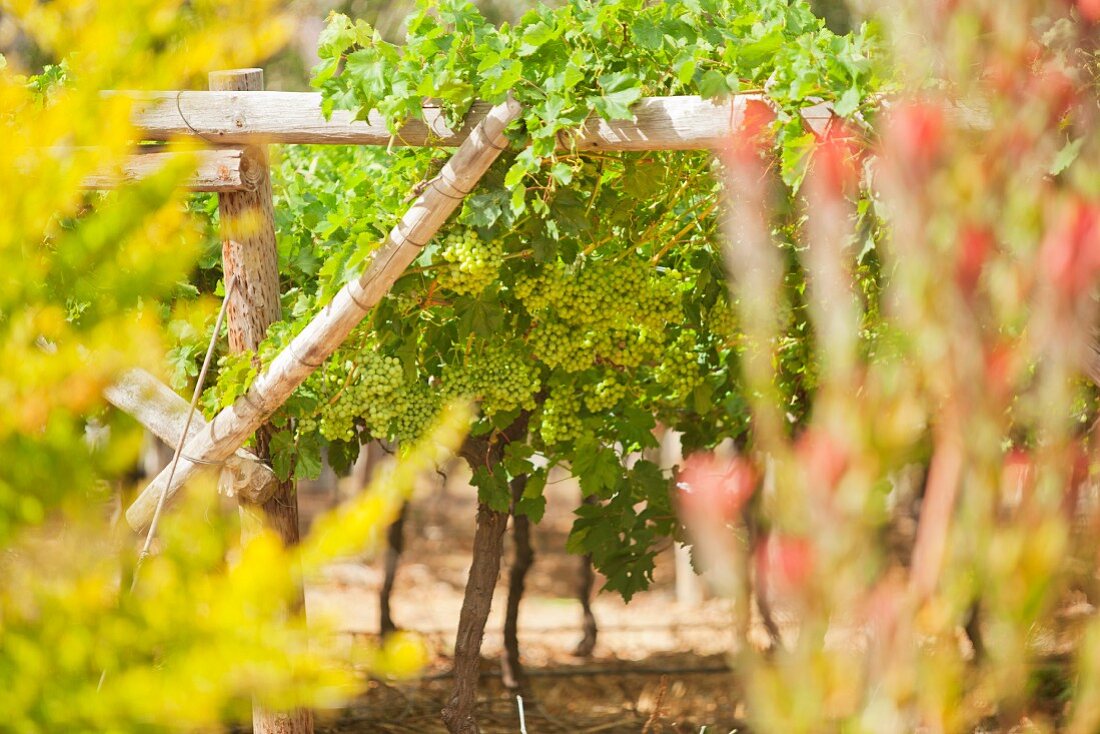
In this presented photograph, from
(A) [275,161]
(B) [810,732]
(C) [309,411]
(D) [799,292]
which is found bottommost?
(B) [810,732]

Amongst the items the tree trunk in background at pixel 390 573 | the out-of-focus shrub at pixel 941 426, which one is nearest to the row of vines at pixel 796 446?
the out-of-focus shrub at pixel 941 426

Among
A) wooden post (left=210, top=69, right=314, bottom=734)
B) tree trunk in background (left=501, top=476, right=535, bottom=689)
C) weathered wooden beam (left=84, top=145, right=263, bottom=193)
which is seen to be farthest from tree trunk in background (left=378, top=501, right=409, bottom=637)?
weathered wooden beam (left=84, top=145, right=263, bottom=193)

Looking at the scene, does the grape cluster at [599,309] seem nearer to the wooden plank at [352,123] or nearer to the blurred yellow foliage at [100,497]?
the wooden plank at [352,123]

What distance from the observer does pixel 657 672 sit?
5320mm

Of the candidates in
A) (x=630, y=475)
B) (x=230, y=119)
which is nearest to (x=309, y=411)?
(x=230, y=119)

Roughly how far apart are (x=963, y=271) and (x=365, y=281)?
212 cm

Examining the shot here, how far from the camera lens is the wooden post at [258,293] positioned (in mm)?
2953

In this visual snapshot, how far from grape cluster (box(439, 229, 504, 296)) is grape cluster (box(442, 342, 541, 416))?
14.3 inches

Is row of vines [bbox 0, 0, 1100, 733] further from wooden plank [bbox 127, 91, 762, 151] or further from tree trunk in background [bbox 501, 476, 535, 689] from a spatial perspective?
tree trunk in background [bbox 501, 476, 535, 689]

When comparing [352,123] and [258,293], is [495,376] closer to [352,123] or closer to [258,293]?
[258,293]

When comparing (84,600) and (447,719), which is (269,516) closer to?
(447,719)

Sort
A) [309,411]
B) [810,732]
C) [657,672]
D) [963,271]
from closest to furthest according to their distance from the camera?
[963,271] → [810,732] → [309,411] → [657,672]

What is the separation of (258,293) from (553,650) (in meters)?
3.38

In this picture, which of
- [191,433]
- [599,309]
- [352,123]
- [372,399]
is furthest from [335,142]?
[191,433]
